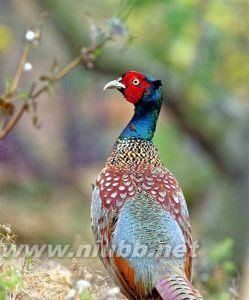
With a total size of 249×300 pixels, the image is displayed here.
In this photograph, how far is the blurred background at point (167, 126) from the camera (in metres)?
11.0

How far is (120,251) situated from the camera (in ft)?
17.5

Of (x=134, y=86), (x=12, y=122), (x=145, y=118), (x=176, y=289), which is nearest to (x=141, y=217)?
(x=176, y=289)

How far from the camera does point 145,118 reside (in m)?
6.25

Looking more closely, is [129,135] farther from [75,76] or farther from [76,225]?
[75,76]

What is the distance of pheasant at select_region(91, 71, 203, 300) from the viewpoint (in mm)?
5215

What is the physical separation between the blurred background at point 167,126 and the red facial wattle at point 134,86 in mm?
1748

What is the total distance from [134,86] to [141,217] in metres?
1.12

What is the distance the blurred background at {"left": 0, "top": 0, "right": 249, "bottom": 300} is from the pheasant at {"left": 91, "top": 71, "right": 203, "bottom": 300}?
1.59 metres

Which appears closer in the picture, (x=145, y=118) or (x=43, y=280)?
(x=43, y=280)

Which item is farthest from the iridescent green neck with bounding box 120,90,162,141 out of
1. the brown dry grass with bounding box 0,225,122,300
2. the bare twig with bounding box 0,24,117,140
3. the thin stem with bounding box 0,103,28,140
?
the brown dry grass with bounding box 0,225,122,300

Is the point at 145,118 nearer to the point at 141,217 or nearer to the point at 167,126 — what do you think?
the point at 141,217

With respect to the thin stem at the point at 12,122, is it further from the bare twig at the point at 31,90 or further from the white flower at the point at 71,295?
the white flower at the point at 71,295

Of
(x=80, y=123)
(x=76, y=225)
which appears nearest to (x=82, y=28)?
(x=76, y=225)

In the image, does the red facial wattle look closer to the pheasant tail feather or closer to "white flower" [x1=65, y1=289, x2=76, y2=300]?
the pheasant tail feather
